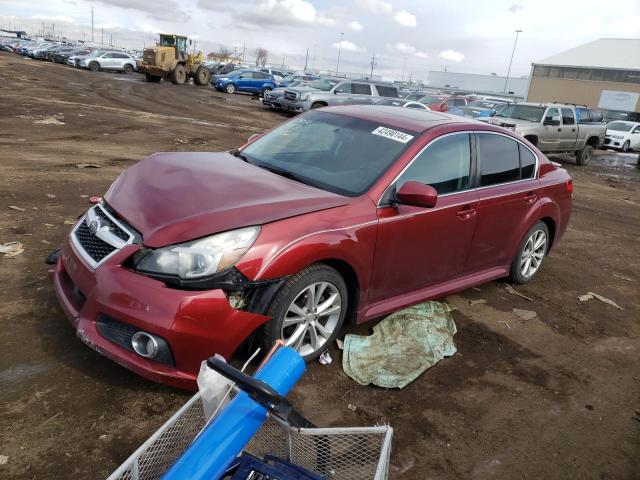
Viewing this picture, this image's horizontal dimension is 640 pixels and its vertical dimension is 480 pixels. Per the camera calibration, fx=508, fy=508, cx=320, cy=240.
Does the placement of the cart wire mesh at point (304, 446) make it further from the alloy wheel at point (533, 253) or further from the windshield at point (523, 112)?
the windshield at point (523, 112)

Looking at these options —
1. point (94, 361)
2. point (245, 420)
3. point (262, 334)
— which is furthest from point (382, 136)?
point (245, 420)

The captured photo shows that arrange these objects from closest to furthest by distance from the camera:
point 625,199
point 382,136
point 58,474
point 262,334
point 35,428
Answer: point 58,474 → point 35,428 → point 262,334 → point 382,136 → point 625,199

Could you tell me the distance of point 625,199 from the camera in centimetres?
1200

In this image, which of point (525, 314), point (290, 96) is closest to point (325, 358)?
point (525, 314)

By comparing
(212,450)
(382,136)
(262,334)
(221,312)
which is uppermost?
(382,136)

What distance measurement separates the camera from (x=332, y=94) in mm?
21391

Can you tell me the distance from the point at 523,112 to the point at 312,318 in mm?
14605

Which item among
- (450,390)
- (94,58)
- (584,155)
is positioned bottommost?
(450,390)

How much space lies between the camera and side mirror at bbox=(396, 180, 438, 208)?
344 cm

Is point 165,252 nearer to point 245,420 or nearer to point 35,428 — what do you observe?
point 35,428

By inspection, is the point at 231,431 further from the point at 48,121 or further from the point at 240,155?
the point at 48,121

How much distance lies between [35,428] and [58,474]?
1.27 feet

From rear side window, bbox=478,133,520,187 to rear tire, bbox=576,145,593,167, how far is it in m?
14.4

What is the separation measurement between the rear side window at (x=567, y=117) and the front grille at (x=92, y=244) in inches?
624
